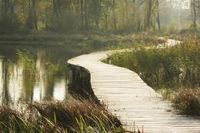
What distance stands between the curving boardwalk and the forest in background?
28577mm

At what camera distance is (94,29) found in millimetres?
49062

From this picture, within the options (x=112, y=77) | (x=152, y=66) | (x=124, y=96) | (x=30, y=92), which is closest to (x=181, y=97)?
(x=124, y=96)

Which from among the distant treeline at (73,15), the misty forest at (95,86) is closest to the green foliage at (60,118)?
the misty forest at (95,86)

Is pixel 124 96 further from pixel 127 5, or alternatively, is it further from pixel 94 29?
pixel 127 5

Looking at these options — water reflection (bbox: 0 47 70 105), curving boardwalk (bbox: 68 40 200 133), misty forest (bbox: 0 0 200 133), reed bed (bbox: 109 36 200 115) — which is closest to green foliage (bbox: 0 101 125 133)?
misty forest (bbox: 0 0 200 133)

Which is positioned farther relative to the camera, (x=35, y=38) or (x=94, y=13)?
(x=94, y=13)

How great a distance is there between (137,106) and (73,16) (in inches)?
1493

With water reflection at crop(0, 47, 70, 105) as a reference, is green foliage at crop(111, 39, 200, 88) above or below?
above

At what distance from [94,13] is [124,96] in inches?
1539

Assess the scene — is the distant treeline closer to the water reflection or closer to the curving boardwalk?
the water reflection

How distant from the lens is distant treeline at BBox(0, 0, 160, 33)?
45.6 m

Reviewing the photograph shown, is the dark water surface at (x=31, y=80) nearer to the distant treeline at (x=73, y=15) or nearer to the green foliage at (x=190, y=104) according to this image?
the green foliage at (x=190, y=104)

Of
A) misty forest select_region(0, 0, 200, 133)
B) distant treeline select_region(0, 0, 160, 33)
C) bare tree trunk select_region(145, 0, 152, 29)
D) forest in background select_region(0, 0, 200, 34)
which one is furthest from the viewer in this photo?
bare tree trunk select_region(145, 0, 152, 29)

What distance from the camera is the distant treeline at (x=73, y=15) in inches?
1796
